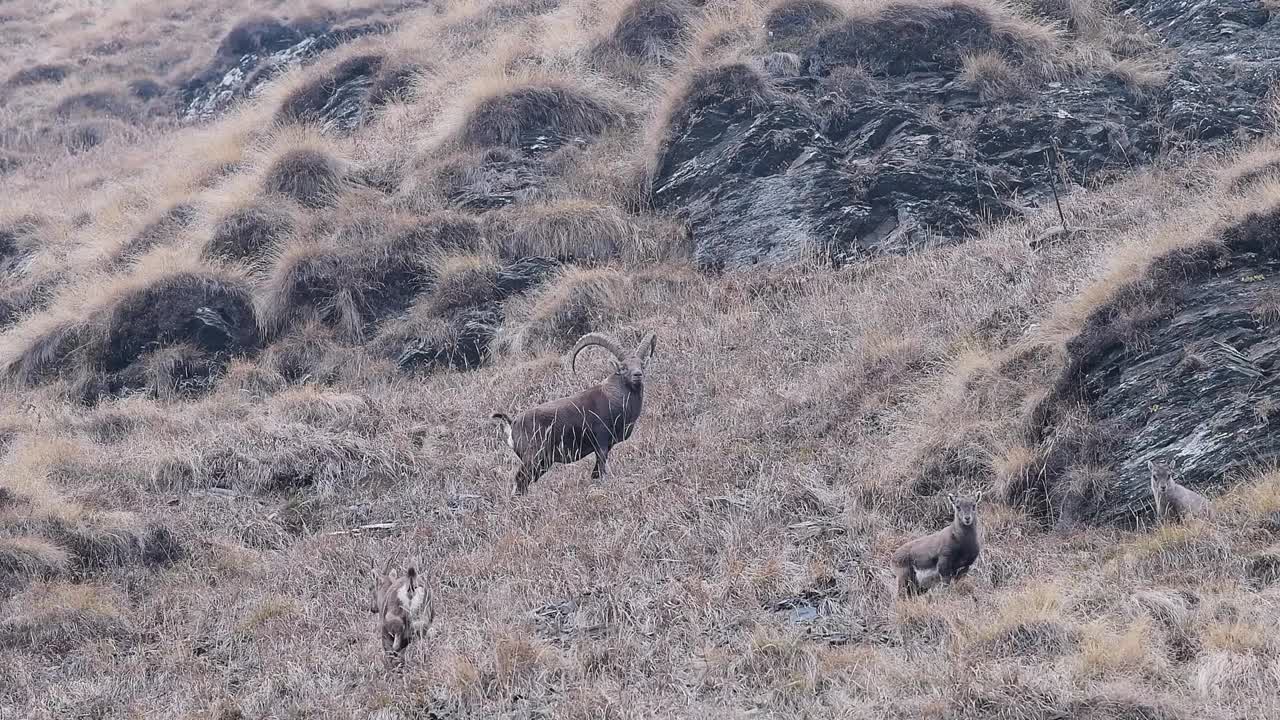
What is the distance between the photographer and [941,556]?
755cm

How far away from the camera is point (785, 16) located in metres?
17.8

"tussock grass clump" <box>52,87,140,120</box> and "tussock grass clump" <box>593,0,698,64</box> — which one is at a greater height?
"tussock grass clump" <box>593,0,698,64</box>

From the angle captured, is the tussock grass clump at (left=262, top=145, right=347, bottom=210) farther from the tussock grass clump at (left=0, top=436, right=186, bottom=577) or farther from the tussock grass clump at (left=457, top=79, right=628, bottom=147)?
the tussock grass clump at (left=0, top=436, right=186, bottom=577)

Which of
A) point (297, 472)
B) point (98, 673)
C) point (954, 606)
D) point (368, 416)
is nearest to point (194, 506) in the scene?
point (297, 472)

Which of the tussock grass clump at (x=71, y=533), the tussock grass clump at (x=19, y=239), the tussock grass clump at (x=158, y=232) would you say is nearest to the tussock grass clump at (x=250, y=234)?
the tussock grass clump at (x=158, y=232)

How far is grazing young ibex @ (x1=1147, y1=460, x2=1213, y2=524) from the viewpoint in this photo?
773cm

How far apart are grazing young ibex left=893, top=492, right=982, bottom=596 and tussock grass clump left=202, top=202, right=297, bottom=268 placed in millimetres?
10173

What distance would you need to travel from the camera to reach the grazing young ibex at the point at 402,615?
7203 millimetres

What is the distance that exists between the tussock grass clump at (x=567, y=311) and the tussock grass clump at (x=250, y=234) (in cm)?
344

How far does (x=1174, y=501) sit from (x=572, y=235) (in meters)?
8.57

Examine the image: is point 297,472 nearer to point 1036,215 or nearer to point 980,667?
point 980,667

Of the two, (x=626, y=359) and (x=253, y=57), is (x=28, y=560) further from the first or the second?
(x=253, y=57)

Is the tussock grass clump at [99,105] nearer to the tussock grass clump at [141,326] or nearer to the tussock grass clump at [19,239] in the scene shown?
the tussock grass clump at [19,239]

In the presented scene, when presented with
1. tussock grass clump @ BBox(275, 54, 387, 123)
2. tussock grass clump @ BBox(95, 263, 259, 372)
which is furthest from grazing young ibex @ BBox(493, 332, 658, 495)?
tussock grass clump @ BBox(275, 54, 387, 123)
